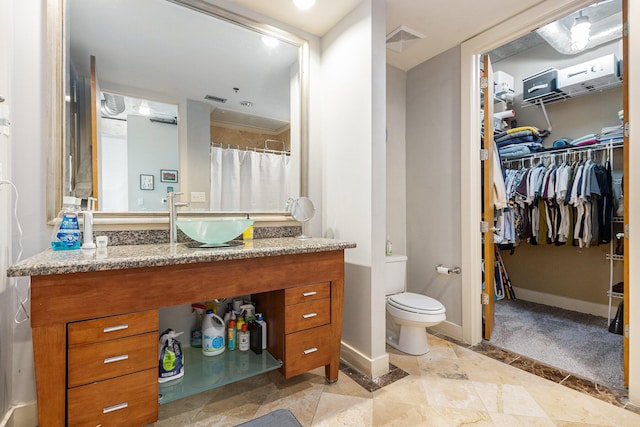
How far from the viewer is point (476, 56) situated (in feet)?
8.05

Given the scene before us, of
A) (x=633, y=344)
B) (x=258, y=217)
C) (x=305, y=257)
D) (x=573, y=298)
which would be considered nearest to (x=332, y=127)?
(x=258, y=217)

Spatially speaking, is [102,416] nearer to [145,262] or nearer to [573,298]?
[145,262]

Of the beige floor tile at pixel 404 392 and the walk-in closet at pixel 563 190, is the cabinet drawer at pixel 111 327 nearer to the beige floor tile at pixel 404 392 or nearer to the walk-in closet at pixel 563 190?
the beige floor tile at pixel 404 392

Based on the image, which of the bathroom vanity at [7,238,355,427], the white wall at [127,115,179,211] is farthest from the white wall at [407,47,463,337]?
the white wall at [127,115,179,211]

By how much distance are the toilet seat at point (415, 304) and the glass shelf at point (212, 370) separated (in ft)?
3.27

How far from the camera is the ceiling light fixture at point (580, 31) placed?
2.62 metres

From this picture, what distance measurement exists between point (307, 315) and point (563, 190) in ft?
9.30

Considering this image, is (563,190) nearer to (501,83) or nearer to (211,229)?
→ (501,83)

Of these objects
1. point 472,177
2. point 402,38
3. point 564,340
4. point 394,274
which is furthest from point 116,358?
point 564,340

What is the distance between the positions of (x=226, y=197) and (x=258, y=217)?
0.26 meters

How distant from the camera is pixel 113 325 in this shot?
1.24 meters

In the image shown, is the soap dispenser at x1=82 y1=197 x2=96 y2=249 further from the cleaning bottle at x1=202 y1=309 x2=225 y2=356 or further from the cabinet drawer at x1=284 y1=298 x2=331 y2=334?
the cabinet drawer at x1=284 y1=298 x2=331 y2=334

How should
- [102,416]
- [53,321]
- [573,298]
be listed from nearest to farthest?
[53,321] → [102,416] → [573,298]

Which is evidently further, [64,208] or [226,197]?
[226,197]
